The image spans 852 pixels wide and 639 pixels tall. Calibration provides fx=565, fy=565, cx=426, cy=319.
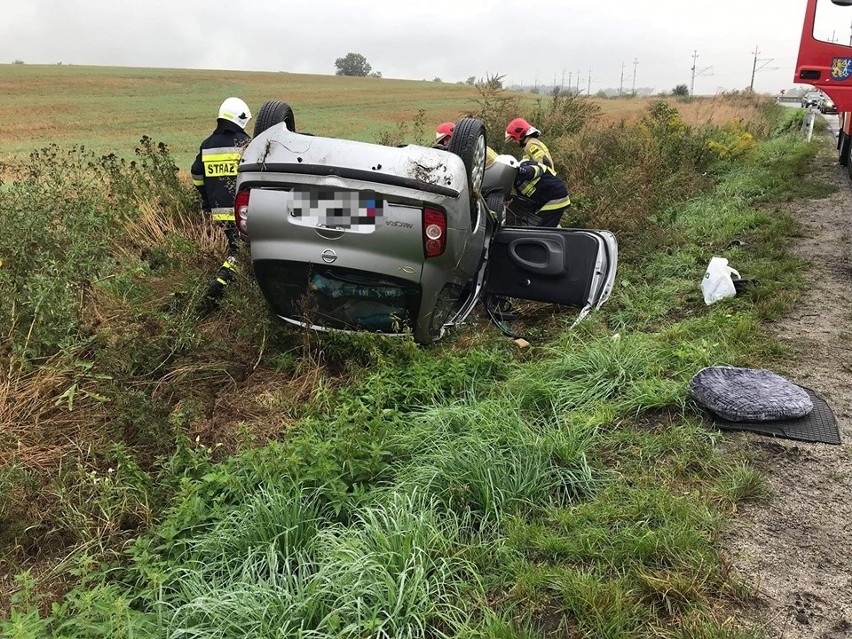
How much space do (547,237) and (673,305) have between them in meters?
1.17

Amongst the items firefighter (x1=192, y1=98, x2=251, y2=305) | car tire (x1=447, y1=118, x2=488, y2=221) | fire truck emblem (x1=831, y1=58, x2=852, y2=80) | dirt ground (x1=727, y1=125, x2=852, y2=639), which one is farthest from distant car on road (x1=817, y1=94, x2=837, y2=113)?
firefighter (x1=192, y1=98, x2=251, y2=305)

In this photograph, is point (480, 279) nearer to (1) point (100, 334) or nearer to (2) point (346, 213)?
(2) point (346, 213)

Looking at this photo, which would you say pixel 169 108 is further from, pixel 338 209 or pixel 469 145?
pixel 338 209

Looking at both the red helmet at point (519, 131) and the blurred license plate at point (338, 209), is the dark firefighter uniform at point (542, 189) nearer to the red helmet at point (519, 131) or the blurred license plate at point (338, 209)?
the red helmet at point (519, 131)

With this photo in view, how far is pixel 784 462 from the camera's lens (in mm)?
2361

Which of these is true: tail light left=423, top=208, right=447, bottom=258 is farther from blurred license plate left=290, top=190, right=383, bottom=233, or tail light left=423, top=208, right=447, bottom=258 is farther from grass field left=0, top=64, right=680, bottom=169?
grass field left=0, top=64, right=680, bottom=169

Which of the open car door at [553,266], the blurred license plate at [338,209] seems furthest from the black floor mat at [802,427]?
the blurred license plate at [338,209]

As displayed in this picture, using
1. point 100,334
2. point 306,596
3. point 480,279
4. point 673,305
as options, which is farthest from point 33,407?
point 673,305

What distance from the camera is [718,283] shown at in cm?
441

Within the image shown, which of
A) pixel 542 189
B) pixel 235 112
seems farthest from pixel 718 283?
pixel 235 112

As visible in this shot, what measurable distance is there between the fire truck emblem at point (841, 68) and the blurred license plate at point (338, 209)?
29.1 ft

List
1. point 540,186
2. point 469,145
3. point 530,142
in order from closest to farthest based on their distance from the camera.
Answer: point 469,145
point 540,186
point 530,142

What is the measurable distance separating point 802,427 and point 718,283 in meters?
2.07

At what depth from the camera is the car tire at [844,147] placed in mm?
9438
